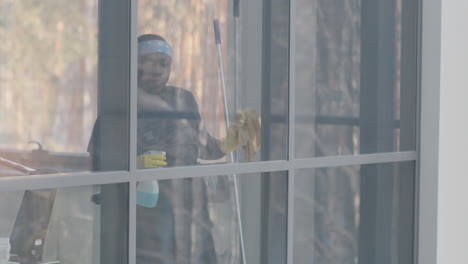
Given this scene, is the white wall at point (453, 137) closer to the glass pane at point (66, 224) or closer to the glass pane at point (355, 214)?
the glass pane at point (355, 214)

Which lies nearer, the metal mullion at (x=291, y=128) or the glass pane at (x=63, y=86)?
the glass pane at (x=63, y=86)

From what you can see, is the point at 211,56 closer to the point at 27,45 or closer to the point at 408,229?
the point at 27,45

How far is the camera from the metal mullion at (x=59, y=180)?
1.99m

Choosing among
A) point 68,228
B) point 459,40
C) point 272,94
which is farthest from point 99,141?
point 459,40

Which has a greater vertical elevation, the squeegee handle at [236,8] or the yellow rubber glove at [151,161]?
the squeegee handle at [236,8]

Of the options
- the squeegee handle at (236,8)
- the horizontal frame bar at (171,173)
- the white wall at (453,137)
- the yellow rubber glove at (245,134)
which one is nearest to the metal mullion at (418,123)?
the white wall at (453,137)

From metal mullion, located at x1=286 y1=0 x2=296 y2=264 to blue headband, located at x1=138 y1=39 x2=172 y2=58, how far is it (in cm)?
69

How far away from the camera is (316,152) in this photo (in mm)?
3113

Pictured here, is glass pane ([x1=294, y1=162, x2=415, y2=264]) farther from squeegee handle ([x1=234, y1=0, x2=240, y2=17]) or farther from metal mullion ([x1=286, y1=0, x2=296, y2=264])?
squeegee handle ([x1=234, y1=0, x2=240, y2=17])

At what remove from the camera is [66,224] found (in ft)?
7.08

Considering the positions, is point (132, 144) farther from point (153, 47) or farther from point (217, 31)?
point (217, 31)

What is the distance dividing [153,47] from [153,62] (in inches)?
2.1

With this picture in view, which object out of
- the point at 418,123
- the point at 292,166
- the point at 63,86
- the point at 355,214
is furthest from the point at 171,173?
the point at 418,123

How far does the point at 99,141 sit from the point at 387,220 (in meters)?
1.96
